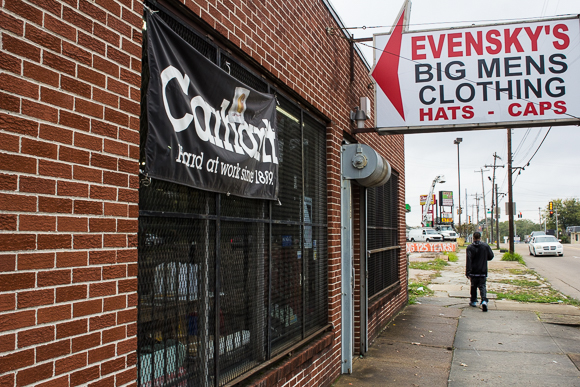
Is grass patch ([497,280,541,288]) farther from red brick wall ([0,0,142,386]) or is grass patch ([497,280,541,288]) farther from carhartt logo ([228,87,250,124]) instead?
red brick wall ([0,0,142,386])

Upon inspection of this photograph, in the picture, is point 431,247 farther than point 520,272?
Yes

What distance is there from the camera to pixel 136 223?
8.93ft

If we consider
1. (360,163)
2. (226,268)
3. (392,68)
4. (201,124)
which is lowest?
(226,268)

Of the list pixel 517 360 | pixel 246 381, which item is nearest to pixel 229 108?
pixel 246 381

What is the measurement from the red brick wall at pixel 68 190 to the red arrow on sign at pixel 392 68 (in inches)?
187

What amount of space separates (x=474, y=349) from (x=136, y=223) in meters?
6.91

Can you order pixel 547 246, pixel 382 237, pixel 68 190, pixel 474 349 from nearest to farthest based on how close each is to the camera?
1. pixel 68 190
2. pixel 474 349
3. pixel 382 237
4. pixel 547 246

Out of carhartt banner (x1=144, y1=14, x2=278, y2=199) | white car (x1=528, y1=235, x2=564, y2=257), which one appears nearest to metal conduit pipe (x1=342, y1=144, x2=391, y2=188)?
carhartt banner (x1=144, y1=14, x2=278, y2=199)

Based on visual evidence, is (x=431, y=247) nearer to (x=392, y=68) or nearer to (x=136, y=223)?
(x=392, y=68)

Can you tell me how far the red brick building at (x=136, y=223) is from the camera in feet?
6.89

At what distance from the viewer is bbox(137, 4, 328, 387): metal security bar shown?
3016 millimetres

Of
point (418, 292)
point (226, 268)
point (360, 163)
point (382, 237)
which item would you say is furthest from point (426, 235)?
point (226, 268)

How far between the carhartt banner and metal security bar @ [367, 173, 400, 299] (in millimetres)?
4623

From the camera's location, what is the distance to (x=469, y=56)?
6.66 metres
